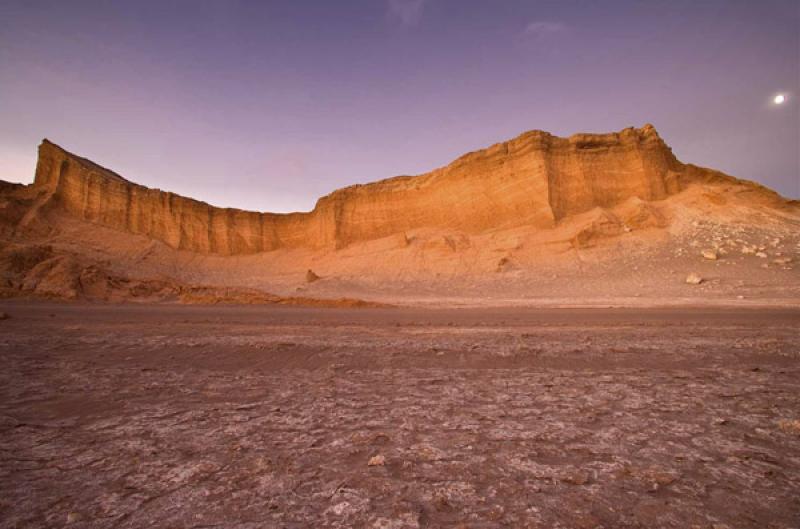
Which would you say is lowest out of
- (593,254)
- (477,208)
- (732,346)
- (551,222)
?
(732,346)

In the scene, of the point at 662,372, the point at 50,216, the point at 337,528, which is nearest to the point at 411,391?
the point at 337,528

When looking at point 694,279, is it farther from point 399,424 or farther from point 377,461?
point 377,461

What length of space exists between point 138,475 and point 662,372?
491 centimetres

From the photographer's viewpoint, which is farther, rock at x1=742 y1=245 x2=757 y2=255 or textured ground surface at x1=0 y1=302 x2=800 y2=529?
rock at x1=742 y1=245 x2=757 y2=255

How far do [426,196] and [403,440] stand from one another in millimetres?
37002

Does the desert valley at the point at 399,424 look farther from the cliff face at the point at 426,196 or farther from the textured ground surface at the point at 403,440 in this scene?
the cliff face at the point at 426,196

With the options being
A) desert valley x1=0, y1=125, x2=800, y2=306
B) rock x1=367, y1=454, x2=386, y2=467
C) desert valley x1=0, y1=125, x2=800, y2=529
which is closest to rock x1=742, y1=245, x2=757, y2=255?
desert valley x1=0, y1=125, x2=800, y2=306

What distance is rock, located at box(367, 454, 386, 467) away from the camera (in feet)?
6.21

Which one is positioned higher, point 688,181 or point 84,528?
point 688,181

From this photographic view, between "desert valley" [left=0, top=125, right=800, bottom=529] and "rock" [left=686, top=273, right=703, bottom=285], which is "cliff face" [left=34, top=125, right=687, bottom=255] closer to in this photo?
"rock" [left=686, top=273, right=703, bottom=285]

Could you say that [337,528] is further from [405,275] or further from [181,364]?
[405,275]

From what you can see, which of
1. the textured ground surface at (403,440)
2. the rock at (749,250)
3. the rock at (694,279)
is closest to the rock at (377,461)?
the textured ground surface at (403,440)

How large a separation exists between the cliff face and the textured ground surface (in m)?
29.0

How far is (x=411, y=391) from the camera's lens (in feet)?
11.0
